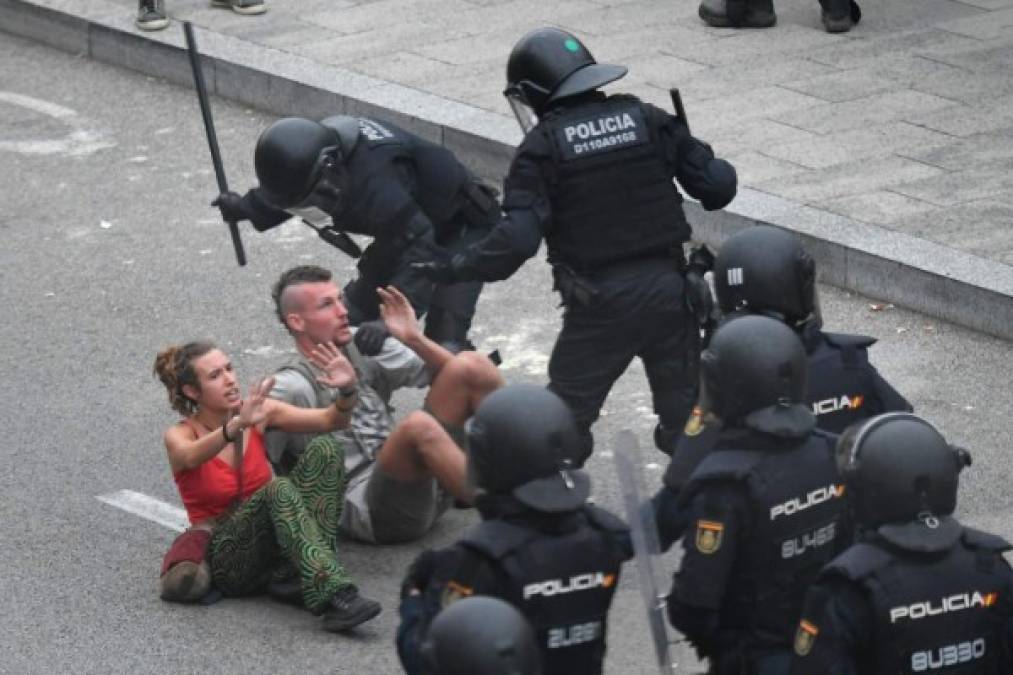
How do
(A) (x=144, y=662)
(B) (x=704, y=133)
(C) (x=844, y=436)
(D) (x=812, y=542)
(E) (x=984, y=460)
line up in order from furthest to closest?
(B) (x=704, y=133), (E) (x=984, y=460), (A) (x=144, y=662), (D) (x=812, y=542), (C) (x=844, y=436)

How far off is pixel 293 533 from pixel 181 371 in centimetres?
68

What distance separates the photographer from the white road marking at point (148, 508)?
7.81m

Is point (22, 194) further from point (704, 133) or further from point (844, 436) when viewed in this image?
point (844, 436)

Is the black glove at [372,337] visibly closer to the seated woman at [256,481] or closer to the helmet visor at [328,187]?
the seated woman at [256,481]

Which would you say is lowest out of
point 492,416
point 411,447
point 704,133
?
point 704,133

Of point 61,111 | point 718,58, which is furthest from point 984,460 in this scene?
point 61,111

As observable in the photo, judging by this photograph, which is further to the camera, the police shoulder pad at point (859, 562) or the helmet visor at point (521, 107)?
the helmet visor at point (521, 107)

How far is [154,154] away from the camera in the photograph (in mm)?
11859

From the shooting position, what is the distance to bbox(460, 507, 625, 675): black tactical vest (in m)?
4.83

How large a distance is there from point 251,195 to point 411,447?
5.27ft

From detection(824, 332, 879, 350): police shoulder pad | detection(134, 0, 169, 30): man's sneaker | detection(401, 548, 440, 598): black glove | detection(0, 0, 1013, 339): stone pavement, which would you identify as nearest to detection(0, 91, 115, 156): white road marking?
detection(0, 0, 1013, 339): stone pavement

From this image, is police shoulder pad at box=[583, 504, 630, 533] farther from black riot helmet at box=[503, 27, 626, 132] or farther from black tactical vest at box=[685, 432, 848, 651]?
black riot helmet at box=[503, 27, 626, 132]

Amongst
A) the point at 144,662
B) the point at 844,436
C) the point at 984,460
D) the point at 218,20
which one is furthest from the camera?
the point at 218,20

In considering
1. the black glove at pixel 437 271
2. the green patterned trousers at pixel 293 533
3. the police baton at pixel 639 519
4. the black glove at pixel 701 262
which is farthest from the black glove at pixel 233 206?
the police baton at pixel 639 519
